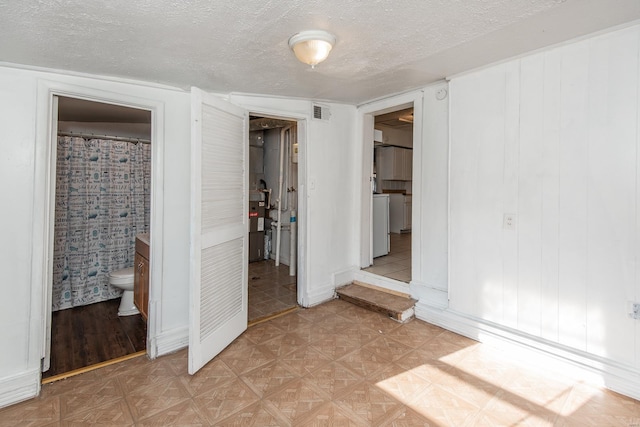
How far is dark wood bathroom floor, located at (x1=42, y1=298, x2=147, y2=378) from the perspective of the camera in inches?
92.1

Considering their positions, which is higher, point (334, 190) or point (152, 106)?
point (152, 106)

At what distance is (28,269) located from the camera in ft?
6.49

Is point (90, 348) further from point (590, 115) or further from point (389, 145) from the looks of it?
point (389, 145)

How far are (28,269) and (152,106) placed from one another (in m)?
1.43

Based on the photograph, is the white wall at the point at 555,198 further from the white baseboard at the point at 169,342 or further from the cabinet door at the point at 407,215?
the cabinet door at the point at 407,215

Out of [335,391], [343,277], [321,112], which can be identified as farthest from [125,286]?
[321,112]

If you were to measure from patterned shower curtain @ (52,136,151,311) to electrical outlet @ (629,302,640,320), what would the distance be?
183 inches

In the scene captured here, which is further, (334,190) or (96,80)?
(334,190)

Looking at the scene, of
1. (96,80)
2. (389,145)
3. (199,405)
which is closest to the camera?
(199,405)

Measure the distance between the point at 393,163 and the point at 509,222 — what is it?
421 centimetres

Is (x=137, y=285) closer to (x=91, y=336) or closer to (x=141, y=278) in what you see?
(x=141, y=278)

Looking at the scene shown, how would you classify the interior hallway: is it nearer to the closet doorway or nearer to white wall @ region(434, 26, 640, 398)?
white wall @ region(434, 26, 640, 398)

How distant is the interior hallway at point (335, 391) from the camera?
67.0 inches

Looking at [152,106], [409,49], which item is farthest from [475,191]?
[152,106]
